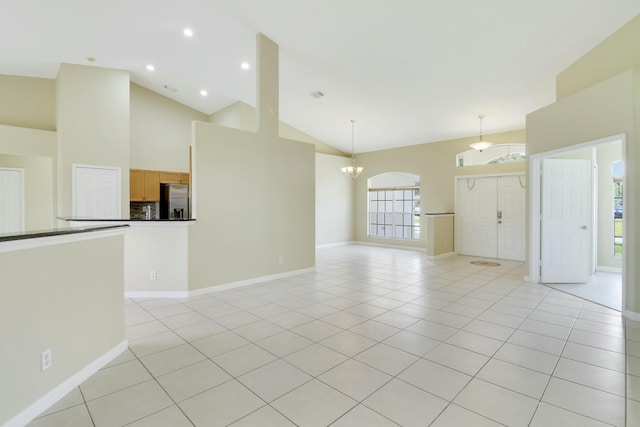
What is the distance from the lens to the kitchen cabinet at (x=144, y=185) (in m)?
7.12

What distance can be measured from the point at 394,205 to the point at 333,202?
1936mm

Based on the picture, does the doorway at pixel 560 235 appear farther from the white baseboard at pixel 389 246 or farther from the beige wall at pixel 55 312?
the beige wall at pixel 55 312

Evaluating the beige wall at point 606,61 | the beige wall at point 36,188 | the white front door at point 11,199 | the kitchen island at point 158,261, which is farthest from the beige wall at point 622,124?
the white front door at point 11,199

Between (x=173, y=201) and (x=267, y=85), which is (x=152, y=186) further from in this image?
(x=267, y=85)

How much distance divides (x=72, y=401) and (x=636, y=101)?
19.5ft

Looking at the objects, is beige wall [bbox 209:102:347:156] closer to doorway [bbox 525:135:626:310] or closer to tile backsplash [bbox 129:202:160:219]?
tile backsplash [bbox 129:202:160:219]

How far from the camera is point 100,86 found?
6020 mm

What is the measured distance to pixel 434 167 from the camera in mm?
8469

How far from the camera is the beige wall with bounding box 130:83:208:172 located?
290 inches

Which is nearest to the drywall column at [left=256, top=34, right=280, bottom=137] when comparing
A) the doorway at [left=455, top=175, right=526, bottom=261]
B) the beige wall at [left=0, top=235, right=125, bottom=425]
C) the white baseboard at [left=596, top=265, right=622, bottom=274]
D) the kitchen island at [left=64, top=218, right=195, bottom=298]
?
the kitchen island at [left=64, top=218, right=195, bottom=298]

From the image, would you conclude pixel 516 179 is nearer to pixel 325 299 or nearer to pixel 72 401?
pixel 325 299

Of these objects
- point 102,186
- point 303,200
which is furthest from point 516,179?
point 102,186

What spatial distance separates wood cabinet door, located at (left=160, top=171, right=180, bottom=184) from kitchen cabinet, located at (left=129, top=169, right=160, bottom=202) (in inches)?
3.9

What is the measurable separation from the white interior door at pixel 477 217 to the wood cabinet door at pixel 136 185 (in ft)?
26.2
